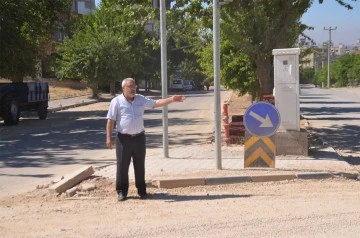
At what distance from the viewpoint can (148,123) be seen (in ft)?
79.0

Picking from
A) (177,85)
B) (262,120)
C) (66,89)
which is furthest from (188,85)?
(262,120)

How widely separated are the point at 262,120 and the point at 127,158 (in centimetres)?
293

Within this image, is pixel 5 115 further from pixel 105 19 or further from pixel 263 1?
pixel 105 19

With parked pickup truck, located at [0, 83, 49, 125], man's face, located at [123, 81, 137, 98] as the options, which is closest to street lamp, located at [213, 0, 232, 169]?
man's face, located at [123, 81, 137, 98]

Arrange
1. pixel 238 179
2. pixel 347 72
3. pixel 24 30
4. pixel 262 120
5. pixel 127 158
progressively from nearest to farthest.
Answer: pixel 127 158, pixel 238 179, pixel 262 120, pixel 24 30, pixel 347 72

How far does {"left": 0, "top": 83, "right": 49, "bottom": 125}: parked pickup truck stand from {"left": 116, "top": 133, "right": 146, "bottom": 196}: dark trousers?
1565 centimetres

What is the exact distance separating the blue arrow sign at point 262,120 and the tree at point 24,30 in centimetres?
1545

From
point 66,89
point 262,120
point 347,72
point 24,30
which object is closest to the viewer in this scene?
point 262,120

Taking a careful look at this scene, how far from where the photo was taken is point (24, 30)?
1057 inches

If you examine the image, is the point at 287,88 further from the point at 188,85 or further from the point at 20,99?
the point at 188,85

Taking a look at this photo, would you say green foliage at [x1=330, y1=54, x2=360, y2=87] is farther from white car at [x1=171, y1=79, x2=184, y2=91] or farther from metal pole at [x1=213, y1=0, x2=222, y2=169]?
metal pole at [x1=213, y1=0, x2=222, y2=169]

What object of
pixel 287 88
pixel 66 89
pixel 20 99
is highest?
pixel 287 88

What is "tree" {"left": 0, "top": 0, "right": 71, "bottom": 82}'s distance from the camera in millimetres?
23684

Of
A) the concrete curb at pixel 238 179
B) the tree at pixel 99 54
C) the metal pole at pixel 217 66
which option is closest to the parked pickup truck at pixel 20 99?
the metal pole at pixel 217 66
